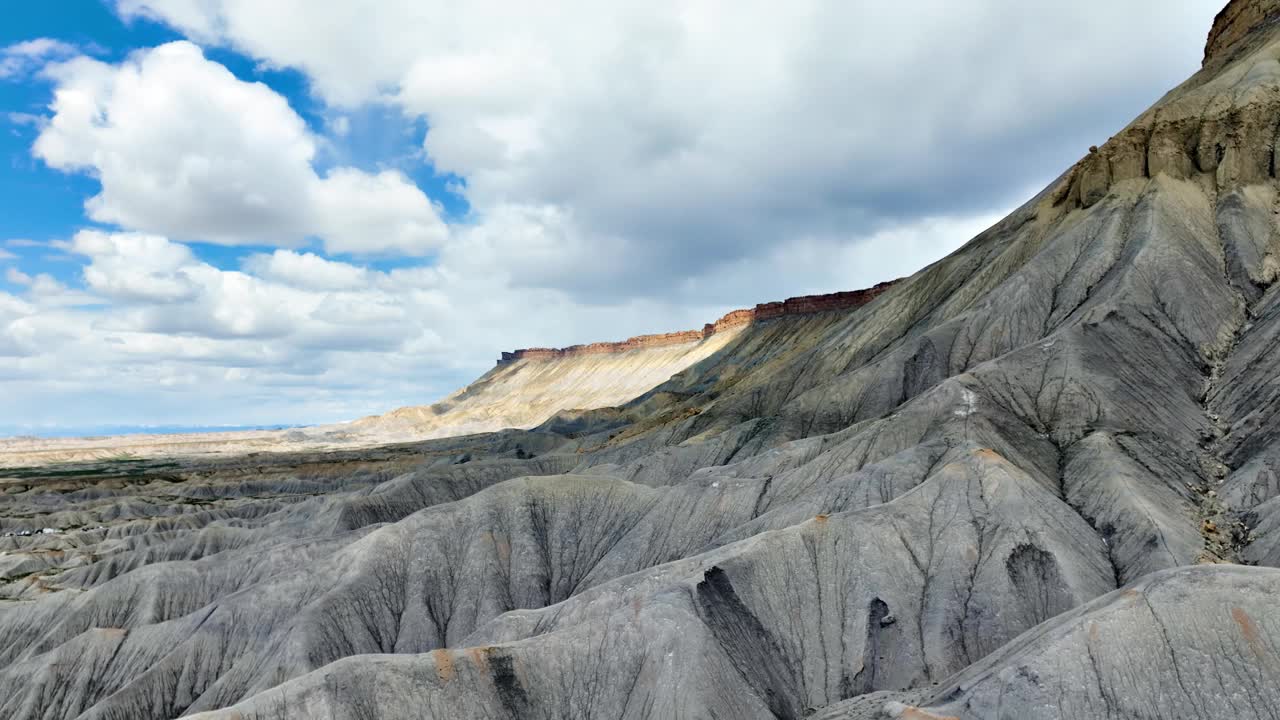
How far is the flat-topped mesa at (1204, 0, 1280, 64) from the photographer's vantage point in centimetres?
7556

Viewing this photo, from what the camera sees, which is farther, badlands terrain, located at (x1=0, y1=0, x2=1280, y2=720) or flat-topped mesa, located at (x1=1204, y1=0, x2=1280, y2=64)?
flat-topped mesa, located at (x1=1204, y1=0, x2=1280, y2=64)

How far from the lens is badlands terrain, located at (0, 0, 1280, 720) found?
87.0 feet

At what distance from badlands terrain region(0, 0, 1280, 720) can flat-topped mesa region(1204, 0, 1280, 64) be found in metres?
0.45

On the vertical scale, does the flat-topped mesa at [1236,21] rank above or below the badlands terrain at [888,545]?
above

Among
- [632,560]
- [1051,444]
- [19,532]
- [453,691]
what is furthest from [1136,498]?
[19,532]

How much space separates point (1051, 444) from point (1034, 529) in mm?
12638

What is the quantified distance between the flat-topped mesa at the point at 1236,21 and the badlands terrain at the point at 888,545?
448 mm

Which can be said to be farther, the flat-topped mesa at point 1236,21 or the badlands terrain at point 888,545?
the flat-topped mesa at point 1236,21

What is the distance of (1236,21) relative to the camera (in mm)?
79375

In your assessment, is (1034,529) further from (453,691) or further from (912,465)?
(453,691)

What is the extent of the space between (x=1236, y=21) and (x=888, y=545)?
74144 mm

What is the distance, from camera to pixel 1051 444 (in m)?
45.3

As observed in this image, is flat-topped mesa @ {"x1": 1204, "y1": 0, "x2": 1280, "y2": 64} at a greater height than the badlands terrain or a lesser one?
greater

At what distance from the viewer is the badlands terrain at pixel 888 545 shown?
2652 centimetres
